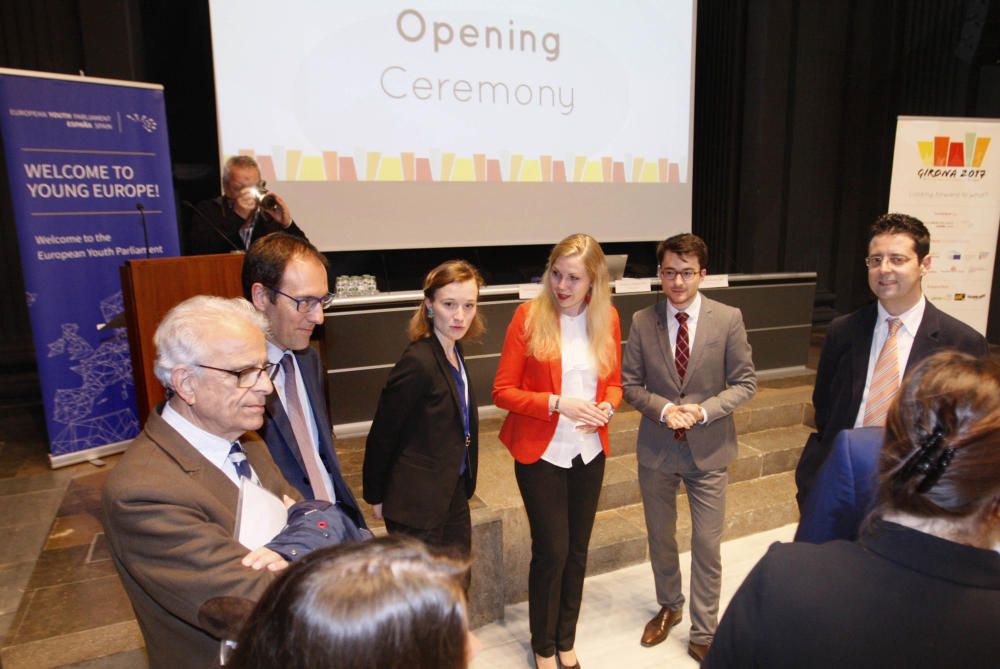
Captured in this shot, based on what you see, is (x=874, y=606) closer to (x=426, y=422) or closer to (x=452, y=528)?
(x=426, y=422)

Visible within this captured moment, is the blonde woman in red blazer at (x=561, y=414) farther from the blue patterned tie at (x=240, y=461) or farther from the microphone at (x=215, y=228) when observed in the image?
the microphone at (x=215, y=228)

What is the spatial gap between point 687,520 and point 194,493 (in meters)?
3.01

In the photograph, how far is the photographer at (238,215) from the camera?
3.22m

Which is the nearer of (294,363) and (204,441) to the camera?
(204,441)

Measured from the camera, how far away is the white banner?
14.6ft


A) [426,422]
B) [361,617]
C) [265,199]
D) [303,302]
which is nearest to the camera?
[361,617]

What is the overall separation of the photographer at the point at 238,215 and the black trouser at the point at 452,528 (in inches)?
71.9

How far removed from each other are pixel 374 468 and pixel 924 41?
25.5ft

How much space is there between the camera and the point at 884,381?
6.73ft

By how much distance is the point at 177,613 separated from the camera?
1.03 metres

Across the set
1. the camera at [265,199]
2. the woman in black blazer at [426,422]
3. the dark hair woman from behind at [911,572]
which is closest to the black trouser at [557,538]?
the woman in black blazer at [426,422]

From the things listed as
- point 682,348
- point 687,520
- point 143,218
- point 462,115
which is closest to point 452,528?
point 682,348

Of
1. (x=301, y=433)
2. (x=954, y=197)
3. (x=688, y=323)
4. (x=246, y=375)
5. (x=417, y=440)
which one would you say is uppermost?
(x=954, y=197)

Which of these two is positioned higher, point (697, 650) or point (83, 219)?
point (83, 219)
